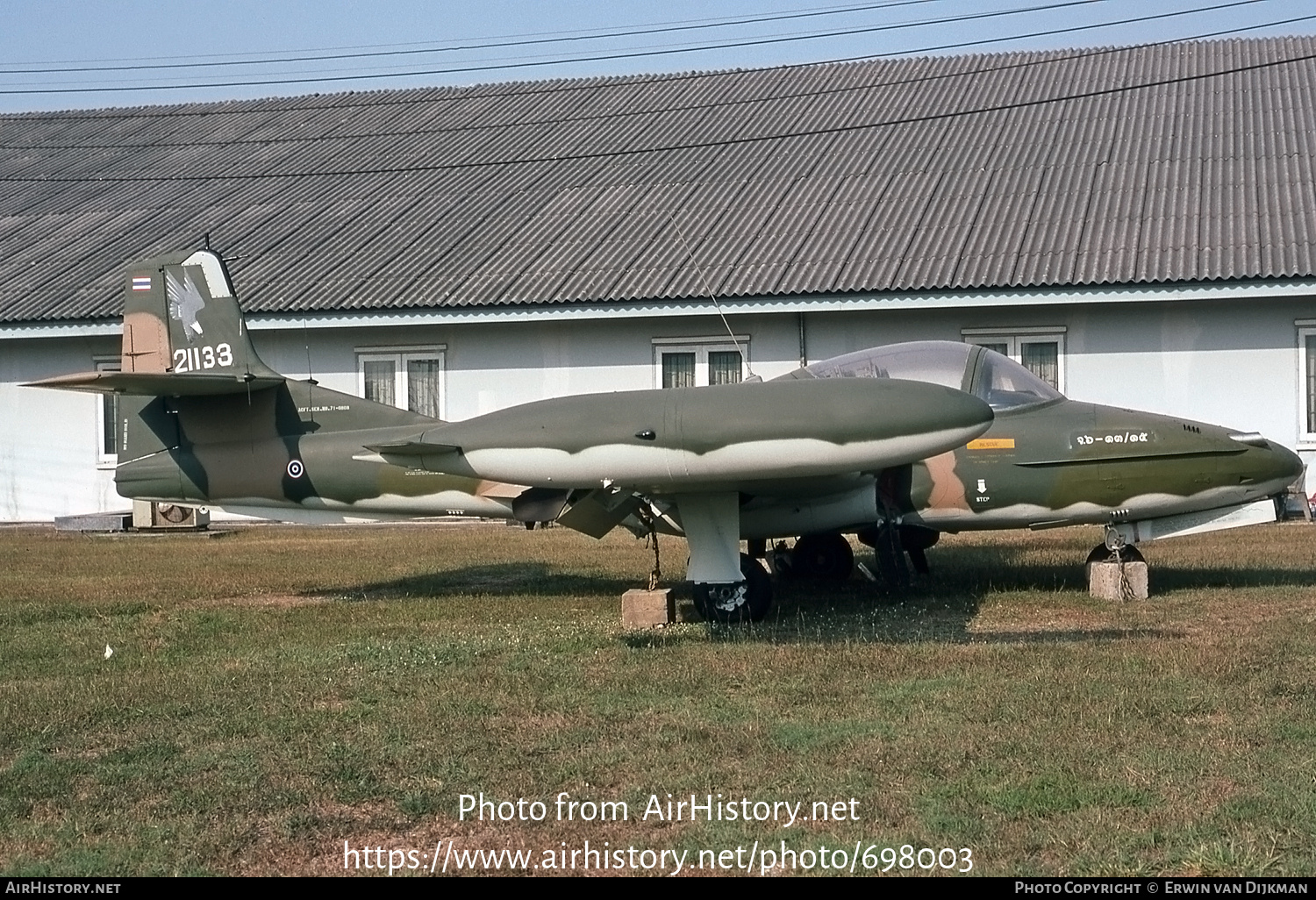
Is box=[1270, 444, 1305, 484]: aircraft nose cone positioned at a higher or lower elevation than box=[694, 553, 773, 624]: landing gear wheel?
higher

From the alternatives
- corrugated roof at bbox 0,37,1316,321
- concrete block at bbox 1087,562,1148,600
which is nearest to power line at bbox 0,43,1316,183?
corrugated roof at bbox 0,37,1316,321

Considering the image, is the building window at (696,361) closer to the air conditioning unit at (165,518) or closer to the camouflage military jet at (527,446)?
the air conditioning unit at (165,518)

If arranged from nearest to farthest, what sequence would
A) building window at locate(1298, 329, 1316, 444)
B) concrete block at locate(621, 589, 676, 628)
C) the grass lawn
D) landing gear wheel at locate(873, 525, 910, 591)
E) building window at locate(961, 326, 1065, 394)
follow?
the grass lawn < concrete block at locate(621, 589, 676, 628) < landing gear wheel at locate(873, 525, 910, 591) < building window at locate(1298, 329, 1316, 444) < building window at locate(961, 326, 1065, 394)

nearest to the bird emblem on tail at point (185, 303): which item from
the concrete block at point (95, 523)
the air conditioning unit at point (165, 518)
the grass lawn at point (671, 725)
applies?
the grass lawn at point (671, 725)

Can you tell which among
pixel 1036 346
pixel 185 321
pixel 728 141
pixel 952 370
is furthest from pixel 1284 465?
pixel 728 141

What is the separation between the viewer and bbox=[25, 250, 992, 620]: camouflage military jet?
25.2 ft

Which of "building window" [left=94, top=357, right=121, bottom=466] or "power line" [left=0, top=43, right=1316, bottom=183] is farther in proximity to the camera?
"power line" [left=0, top=43, right=1316, bottom=183]

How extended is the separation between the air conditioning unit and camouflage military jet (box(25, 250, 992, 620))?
8.12m

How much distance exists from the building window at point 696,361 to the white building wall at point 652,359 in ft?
0.33

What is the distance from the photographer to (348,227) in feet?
73.5

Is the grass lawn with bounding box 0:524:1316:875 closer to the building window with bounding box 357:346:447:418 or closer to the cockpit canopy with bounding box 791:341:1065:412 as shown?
the cockpit canopy with bounding box 791:341:1065:412

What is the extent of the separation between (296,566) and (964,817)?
1002 cm

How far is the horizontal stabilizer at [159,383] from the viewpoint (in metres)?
9.52

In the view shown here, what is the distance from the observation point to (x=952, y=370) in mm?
10039
